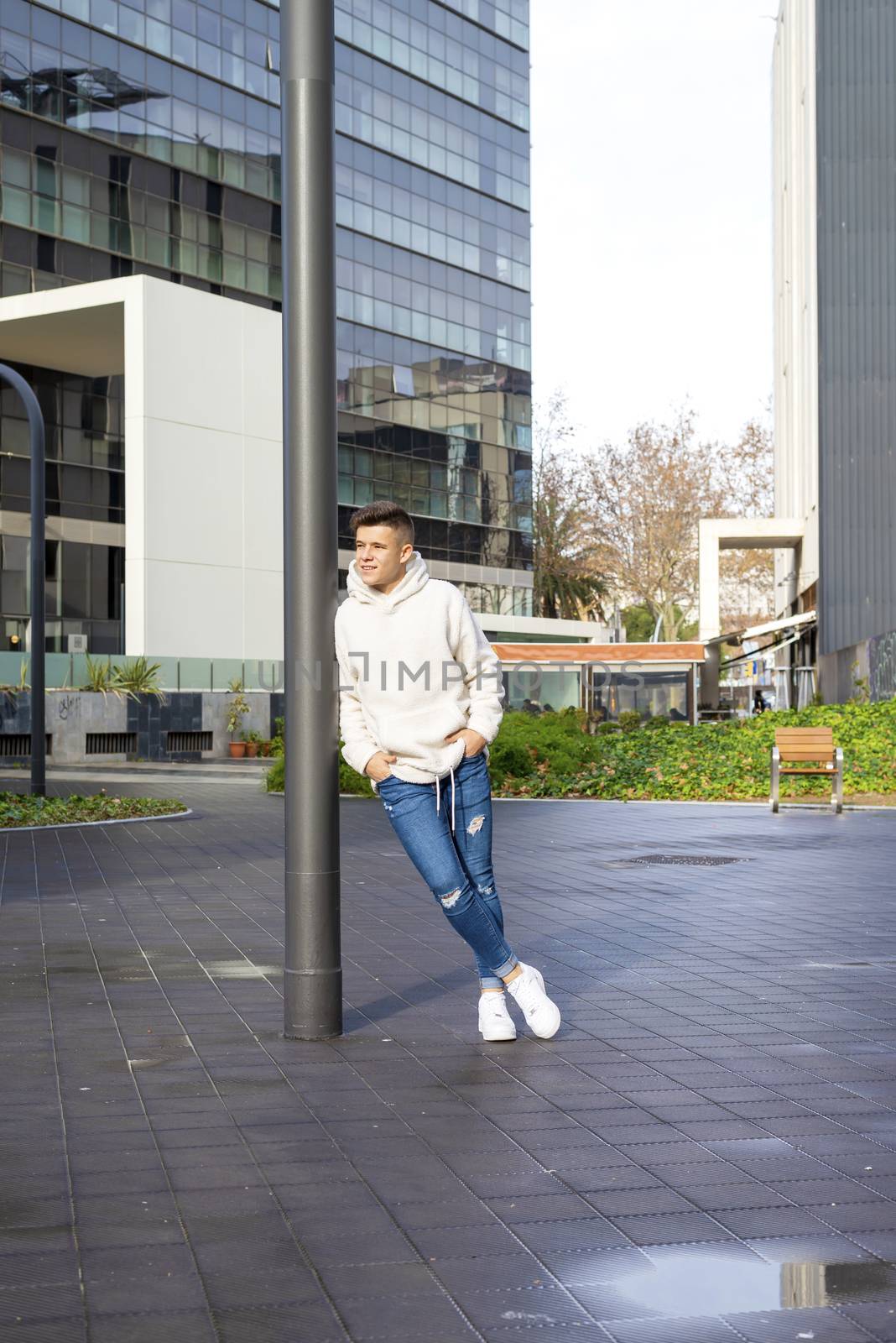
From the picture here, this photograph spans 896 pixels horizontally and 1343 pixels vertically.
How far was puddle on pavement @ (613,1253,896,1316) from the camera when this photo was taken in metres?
3.40

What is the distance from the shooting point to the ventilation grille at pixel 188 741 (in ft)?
115

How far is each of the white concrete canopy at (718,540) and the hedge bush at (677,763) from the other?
2070 centimetres

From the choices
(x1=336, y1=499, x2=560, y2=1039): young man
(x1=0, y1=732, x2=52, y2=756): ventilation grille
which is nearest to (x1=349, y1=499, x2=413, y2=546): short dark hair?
(x1=336, y1=499, x2=560, y2=1039): young man

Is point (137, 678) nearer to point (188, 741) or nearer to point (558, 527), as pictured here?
point (188, 741)

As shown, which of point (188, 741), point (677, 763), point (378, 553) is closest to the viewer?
point (378, 553)

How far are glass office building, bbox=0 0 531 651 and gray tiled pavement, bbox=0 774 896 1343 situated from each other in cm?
4006

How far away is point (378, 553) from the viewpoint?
5.66 metres

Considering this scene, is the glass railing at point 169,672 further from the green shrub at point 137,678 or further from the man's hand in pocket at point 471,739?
the man's hand in pocket at point 471,739

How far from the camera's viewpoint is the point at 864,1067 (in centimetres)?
568

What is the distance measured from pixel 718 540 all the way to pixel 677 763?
85.5 ft

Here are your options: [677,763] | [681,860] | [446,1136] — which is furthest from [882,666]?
[446,1136]

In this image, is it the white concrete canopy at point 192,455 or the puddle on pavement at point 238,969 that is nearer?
the puddle on pavement at point 238,969

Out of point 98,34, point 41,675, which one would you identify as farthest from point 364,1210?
point 98,34

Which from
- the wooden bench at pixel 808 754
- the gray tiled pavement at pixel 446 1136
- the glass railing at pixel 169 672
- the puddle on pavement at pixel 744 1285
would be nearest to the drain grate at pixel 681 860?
the gray tiled pavement at pixel 446 1136
